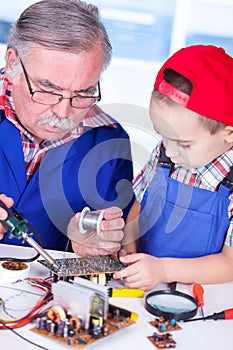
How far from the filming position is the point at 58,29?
173 centimetres

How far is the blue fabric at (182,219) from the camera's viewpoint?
65.4 inches

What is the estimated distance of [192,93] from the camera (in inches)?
58.1

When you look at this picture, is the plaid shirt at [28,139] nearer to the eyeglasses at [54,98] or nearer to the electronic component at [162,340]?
the eyeglasses at [54,98]

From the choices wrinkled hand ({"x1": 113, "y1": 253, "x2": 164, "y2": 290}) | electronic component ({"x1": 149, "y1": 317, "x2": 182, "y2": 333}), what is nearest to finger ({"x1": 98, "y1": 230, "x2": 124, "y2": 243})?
wrinkled hand ({"x1": 113, "y1": 253, "x2": 164, "y2": 290})

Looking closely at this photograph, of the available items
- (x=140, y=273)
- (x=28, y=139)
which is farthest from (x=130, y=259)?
(x=28, y=139)

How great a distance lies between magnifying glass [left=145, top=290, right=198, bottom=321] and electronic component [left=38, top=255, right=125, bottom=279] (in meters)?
0.13

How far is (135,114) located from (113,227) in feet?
1.91

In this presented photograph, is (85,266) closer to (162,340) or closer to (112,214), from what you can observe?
(112,214)

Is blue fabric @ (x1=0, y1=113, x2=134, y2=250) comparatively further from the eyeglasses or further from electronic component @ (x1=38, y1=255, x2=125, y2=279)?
electronic component @ (x1=38, y1=255, x2=125, y2=279)

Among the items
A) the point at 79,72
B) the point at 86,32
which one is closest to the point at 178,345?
the point at 79,72

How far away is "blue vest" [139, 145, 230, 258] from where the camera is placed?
1.66 meters

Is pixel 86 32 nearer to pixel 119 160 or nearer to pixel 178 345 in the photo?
pixel 119 160

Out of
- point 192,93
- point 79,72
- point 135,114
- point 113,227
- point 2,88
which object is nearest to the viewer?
point 192,93

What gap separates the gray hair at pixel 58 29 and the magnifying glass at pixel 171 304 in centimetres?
79
